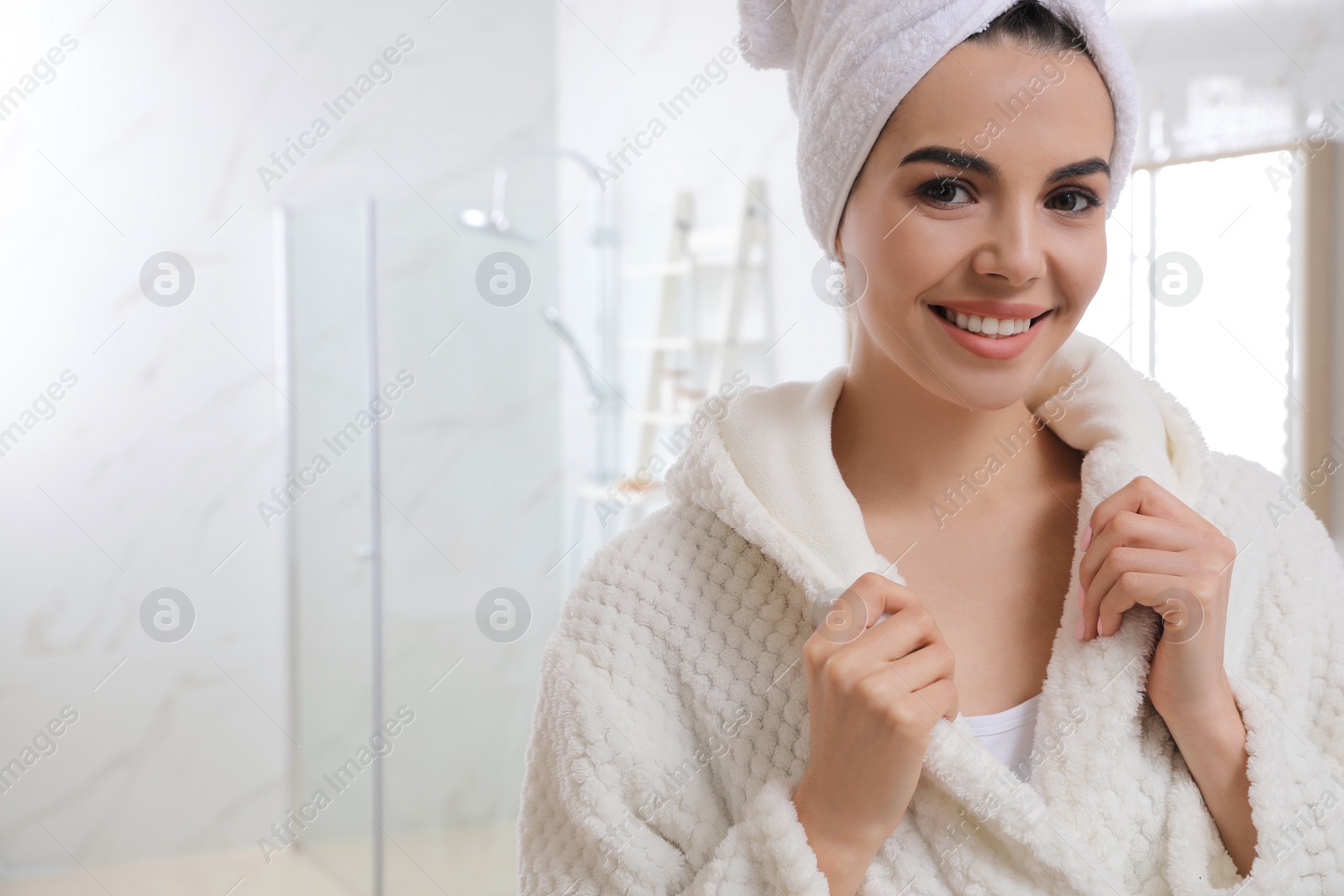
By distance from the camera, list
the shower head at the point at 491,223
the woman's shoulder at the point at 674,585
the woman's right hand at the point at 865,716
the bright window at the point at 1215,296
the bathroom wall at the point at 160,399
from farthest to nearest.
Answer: the bathroom wall at the point at 160,399 < the shower head at the point at 491,223 < the bright window at the point at 1215,296 < the woman's shoulder at the point at 674,585 < the woman's right hand at the point at 865,716

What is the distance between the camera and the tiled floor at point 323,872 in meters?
2.56

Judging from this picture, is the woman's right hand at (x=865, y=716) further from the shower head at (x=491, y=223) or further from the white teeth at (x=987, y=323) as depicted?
the shower head at (x=491, y=223)

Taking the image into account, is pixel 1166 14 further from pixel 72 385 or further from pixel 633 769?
pixel 72 385

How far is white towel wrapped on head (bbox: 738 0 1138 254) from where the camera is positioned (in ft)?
2.36

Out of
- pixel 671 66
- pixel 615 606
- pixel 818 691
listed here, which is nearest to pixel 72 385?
pixel 671 66

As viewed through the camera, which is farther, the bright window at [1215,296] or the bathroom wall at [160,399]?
the bathroom wall at [160,399]

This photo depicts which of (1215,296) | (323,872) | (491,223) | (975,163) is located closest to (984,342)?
(975,163)

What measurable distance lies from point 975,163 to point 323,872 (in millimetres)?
2566

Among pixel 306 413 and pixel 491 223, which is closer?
pixel 491 223

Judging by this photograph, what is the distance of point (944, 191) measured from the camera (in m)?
0.72

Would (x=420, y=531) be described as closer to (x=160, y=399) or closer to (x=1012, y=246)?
(x=160, y=399)

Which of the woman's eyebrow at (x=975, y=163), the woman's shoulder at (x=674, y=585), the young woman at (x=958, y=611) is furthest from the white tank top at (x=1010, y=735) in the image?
the woman's eyebrow at (x=975, y=163)

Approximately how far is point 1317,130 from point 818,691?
44.6 inches

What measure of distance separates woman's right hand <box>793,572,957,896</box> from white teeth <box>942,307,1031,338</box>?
18 centimetres
